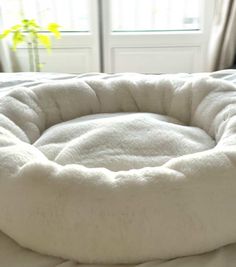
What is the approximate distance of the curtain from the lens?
2.34m

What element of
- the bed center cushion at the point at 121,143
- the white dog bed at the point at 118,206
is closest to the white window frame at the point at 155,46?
the bed center cushion at the point at 121,143

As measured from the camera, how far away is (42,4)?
2.79m

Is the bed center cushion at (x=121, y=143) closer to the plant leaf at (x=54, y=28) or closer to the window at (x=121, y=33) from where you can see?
the plant leaf at (x=54, y=28)

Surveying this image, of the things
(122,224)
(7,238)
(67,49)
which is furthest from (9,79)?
(67,49)

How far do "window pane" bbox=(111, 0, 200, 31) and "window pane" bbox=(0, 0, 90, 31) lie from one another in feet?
0.84

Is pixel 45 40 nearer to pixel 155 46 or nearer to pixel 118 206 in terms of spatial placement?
pixel 155 46

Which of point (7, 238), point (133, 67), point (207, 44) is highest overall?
point (7, 238)

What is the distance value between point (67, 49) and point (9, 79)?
4.99ft

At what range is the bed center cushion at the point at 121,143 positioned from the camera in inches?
26.9

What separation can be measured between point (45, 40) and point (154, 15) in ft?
2.77

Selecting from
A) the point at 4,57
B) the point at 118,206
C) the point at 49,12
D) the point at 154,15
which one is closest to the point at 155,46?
the point at 154,15

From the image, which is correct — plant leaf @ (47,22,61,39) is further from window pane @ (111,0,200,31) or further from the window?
window pane @ (111,0,200,31)

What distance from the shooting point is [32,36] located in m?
2.57

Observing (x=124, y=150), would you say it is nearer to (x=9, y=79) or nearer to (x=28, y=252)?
(x=28, y=252)
